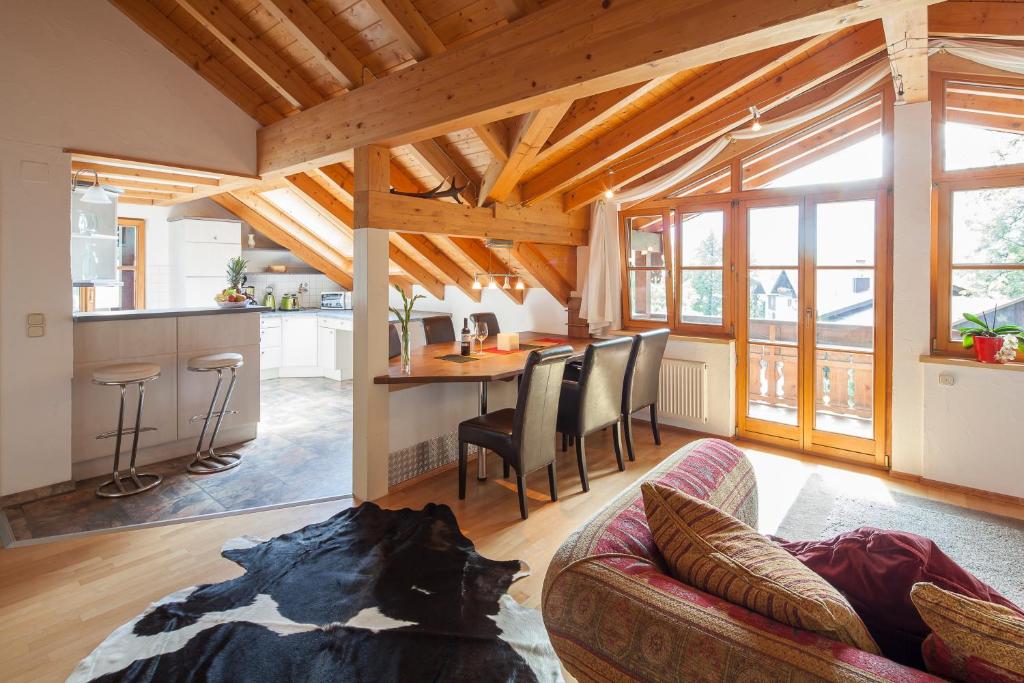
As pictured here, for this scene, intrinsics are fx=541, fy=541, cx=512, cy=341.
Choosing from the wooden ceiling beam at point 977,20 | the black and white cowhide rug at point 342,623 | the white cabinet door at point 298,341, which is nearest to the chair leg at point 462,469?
the black and white cowhide rug at point 342,623

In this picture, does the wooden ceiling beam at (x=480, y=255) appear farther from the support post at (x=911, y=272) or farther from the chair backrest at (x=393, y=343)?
A: the support post at (x=911, y=272)

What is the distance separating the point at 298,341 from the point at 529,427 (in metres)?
4.99

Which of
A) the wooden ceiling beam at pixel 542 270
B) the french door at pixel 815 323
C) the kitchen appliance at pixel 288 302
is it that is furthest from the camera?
the kitchen appliance at pixel 288 302

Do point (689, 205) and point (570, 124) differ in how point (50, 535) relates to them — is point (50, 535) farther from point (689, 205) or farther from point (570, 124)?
point (689, 205)

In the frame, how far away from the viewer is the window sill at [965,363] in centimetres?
344

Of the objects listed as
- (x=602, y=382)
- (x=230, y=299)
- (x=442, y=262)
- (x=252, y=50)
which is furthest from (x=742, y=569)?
(x=442, y=262)

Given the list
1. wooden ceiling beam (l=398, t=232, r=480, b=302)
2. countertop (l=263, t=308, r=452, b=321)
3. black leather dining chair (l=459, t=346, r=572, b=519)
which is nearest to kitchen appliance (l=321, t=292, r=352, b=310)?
countertop (l=263, t=308, r=452, b=321)

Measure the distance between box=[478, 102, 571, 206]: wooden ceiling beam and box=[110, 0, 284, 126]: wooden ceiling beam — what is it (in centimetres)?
179

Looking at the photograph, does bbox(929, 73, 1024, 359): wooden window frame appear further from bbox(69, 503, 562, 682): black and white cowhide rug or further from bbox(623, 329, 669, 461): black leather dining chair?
bbox(69, 503, 562, 682): black and white cowhide rug

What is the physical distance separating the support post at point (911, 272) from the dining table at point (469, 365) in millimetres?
2326

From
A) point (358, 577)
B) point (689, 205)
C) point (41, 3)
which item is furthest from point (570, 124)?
point (41, 3)

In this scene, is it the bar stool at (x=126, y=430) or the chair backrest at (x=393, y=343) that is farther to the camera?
the chair backrest at (x=393, y=343)

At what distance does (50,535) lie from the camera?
299 centimetres

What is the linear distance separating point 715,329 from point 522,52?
3.16 m
